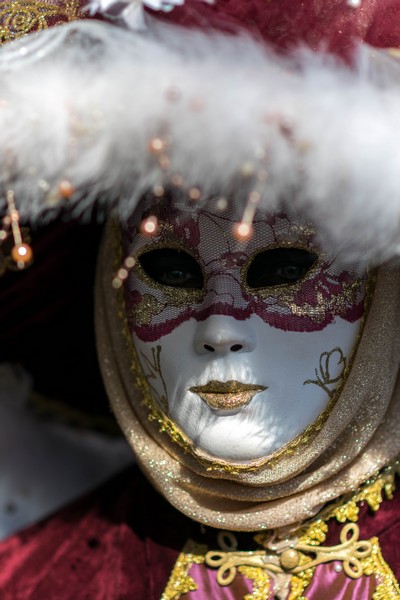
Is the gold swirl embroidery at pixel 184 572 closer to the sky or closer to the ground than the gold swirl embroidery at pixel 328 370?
closer to the ground

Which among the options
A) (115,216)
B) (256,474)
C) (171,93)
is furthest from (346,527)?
(171,93)

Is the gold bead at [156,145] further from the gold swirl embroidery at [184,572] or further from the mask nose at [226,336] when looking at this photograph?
the gold swirl embroidery at [184,572]

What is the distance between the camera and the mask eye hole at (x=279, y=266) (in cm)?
108

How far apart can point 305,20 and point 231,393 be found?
444mm

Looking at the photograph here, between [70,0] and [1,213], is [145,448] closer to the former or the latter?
[1,213]

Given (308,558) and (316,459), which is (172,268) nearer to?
(316,459)

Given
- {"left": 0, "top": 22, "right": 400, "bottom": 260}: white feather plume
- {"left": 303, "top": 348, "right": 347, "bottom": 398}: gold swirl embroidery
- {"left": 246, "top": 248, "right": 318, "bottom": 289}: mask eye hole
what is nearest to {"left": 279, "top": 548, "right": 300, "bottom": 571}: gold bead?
{"left": 303, "top": 348, "right": 347, "bottom": 398}: gold swirl embroidery

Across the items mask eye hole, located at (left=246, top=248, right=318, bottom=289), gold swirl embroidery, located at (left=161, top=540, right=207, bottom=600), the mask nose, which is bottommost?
gold swirl embroidery, located at (left=161, top=540, right=207, bottom=600)

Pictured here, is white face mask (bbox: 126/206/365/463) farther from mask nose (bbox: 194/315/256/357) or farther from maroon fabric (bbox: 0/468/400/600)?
maroon fabric (bbox: 0/468/400/600)

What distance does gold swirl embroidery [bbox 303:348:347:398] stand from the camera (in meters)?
1.11

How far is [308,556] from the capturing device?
120cm

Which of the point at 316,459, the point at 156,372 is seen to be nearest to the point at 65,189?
the point at 156,372

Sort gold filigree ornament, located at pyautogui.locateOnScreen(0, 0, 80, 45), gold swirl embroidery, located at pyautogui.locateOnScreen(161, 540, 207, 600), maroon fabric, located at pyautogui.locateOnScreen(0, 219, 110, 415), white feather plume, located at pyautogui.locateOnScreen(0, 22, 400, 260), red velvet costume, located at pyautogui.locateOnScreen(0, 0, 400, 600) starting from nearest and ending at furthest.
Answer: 1. white feather plume, located at pyautogui.locateOnScreen(0, 22, 400, 260)
2. red velvet costume, located at pyautogui.locateOnScreen(0, 0, 400, 600)
3. gold filigree ornament, located at pyautogui.locateOnScreen(0, 0, 80, 45)
4. gold swirl embroidery, located at pyautogui.locateOnScreen(161, 540, 207, 600)
5. maroon fabric, located at pyautogui.locateOnScreen(0, 219, 110, 415)

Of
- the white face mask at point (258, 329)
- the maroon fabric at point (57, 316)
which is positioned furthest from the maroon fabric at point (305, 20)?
the maroon fabric at point (57, 316)
